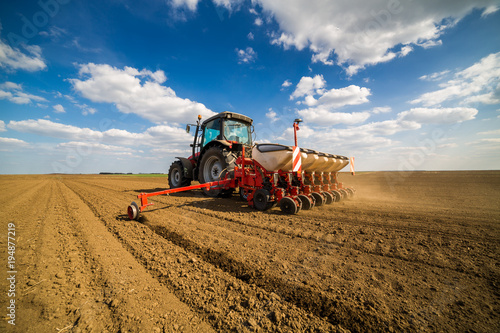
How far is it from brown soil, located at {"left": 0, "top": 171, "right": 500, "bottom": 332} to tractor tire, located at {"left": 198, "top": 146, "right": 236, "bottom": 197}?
3030 millimetres

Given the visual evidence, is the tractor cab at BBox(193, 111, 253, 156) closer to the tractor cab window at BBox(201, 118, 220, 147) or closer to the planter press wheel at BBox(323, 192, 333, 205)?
the tractor cab window at BBox(201, 118, 220, 147)

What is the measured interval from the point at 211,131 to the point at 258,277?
6.84 m

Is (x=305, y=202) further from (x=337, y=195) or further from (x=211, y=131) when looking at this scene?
(x=211, y=131)

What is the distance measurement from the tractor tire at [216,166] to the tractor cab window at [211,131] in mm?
882

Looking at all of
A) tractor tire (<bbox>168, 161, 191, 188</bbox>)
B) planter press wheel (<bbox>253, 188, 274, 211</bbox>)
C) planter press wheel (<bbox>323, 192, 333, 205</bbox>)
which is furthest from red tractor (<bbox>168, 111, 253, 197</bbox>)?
planter press wheel (<bbox>323, 192, 333, 205</bbox>)

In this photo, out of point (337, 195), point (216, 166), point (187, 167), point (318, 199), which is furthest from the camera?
point (187, 167)

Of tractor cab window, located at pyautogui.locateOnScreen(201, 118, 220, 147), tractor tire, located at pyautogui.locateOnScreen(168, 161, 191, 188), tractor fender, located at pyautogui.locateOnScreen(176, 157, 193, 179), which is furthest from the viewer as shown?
tractor tire, located at pyautogui.locateOnScreen(168, 161, 191, 188)

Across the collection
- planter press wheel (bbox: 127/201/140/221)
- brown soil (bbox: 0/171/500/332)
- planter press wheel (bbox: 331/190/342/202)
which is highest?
planter press wheel (bbox: 331/190/342/202)

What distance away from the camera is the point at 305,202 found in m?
5.29

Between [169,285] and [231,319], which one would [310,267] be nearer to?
[231,319]

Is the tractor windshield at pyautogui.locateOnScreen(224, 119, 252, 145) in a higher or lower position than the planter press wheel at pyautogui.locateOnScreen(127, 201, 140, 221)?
higher

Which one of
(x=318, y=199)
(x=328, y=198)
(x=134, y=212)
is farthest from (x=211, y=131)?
(x=328, y=198)

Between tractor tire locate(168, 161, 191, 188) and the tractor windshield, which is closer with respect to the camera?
the tractor windshield

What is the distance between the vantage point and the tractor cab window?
7859 millimetres
